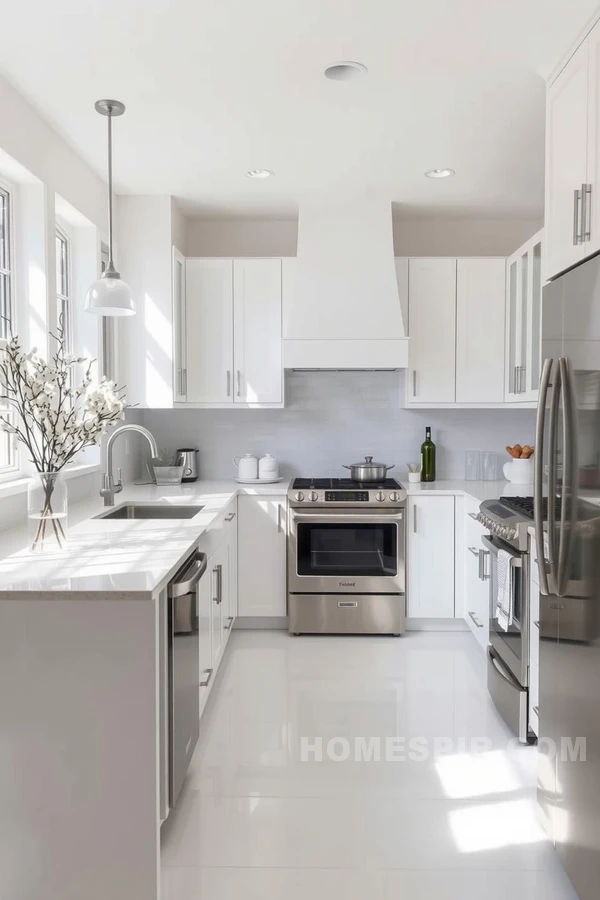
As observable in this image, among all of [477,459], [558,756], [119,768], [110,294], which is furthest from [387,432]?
[119,768]

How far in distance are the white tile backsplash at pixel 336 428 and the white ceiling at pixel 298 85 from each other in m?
1.38

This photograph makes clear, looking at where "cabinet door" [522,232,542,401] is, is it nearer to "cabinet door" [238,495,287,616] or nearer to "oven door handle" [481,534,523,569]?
"oven door handle" [481,534,523,569]

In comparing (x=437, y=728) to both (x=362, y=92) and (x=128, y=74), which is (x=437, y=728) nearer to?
(x=362, y=92)

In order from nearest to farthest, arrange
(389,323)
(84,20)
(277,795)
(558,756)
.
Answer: (558,756) < (84,20) < (277,795) < (389,323)

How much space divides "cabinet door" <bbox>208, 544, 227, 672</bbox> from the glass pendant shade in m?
1.19

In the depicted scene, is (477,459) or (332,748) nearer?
(332,748)

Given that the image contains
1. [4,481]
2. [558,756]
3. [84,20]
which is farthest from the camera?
[4,481]

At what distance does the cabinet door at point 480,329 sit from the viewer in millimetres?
4426

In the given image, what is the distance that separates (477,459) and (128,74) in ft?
10.5

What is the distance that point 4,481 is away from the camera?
9.59 ft

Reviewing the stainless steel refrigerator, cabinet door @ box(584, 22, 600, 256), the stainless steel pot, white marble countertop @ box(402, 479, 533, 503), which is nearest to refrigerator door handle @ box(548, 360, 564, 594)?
the stainless steel refrigerator

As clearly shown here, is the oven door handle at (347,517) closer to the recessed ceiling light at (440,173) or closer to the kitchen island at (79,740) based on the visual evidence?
the recessed ceiling light at (440,173)

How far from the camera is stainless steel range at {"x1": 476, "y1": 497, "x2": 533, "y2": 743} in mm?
2857

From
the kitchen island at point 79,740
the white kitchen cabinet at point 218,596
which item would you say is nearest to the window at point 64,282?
the white kitchen cabinet at point 218,596
